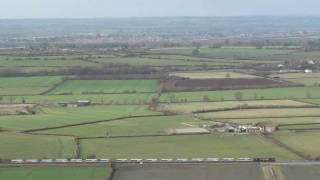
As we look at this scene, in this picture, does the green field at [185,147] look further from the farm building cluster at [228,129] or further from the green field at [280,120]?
the green field at [280,120]

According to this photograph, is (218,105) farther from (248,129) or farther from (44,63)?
(44,63)

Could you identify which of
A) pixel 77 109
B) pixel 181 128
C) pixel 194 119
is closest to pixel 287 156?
pixel 181 128

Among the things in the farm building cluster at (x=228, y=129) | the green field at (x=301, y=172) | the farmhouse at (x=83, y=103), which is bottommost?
the farmhouse at (x=83, y=103)

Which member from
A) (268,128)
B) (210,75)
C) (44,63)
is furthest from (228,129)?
(44,63)

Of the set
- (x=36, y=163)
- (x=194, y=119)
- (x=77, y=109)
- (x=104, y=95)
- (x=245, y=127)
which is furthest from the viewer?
(x=104, y=95)

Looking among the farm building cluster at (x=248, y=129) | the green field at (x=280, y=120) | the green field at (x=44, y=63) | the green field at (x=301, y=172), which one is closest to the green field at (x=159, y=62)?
the green field at (x=44, y=63)

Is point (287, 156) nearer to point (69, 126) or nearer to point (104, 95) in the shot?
point (69, 126)
